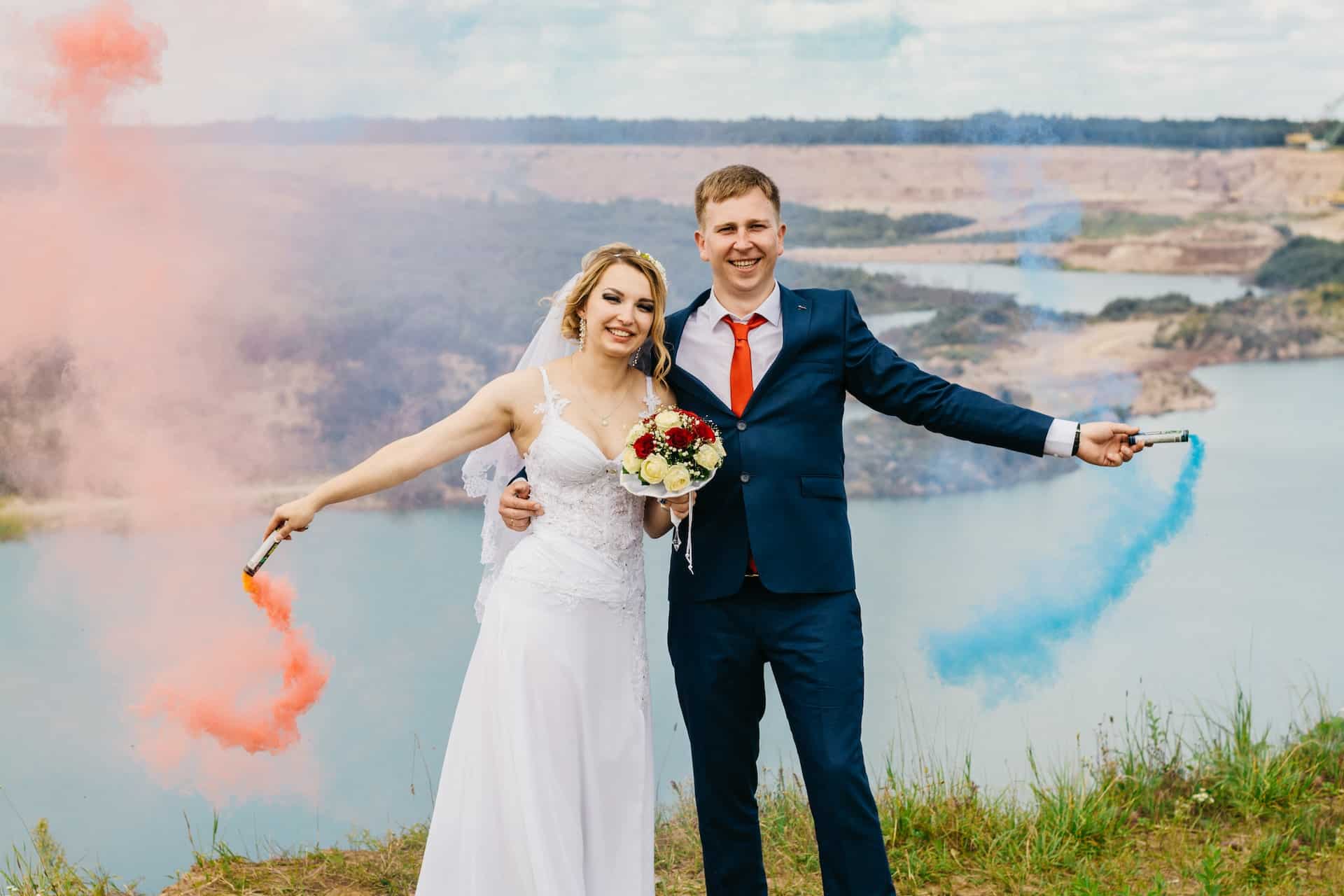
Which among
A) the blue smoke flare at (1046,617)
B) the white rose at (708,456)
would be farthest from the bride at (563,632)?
the blue smoke flare at (1046,617)

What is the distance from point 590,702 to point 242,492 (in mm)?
8121

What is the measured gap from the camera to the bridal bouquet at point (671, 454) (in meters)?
3.26

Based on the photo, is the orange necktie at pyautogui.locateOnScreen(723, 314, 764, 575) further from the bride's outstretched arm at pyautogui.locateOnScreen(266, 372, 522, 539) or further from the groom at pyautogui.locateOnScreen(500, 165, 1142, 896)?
Result: the bride's outstretched arm at pyautogui.locateOnScreen(266, 372, 522, 539)

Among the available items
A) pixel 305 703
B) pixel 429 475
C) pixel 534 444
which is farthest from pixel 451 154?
pixel 534 444

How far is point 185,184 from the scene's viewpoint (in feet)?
37.4

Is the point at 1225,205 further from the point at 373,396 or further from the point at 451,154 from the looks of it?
the point at 373,396

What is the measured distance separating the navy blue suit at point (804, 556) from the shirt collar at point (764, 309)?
0.12 ft

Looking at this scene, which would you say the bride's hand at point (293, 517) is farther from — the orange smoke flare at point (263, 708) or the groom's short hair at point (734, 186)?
the orange smoke flare at point (263, 708)

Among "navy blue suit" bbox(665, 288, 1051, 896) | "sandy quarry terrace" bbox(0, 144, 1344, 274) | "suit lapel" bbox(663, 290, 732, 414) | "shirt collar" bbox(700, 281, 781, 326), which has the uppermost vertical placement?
"sandy quarry terrace" bbox(0, 144, 1344, 274)

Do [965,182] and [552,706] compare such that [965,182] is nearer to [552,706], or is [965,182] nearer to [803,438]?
[803,438]

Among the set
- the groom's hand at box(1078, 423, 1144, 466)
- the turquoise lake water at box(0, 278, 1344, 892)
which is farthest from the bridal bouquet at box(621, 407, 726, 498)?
the turquoise lake water at box(0, 278, 1344, 892)

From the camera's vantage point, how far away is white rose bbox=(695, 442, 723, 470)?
3.29 meters

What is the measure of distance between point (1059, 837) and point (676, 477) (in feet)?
9.87

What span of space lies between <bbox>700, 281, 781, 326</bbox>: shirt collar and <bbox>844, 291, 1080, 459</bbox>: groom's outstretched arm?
0.21 metres
